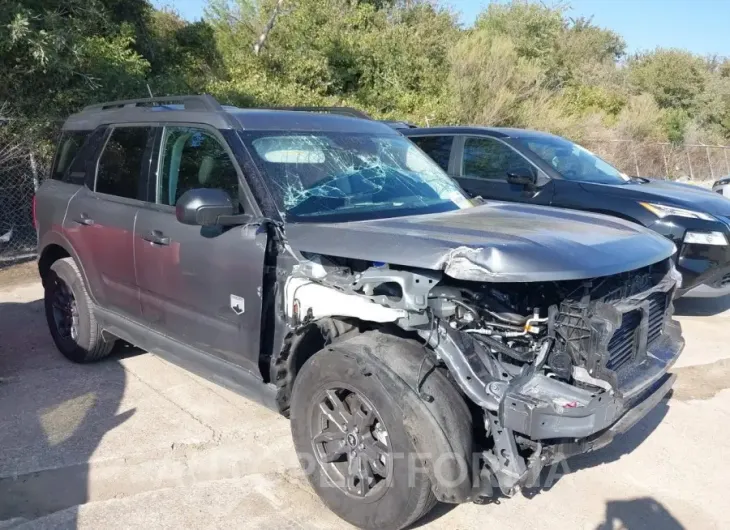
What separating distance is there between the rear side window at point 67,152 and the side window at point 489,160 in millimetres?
4216

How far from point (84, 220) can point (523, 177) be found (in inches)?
167

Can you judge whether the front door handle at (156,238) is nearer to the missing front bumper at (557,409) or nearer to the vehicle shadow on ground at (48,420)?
the vehicle shadow on ground at (48,420)

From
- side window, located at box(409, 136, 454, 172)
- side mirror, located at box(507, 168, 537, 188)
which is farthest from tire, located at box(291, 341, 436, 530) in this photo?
side window, located at box(409, 136, 454, 172)

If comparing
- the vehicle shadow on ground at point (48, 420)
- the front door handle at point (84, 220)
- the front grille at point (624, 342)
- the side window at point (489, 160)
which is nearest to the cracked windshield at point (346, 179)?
the front grille at point (624, 342)

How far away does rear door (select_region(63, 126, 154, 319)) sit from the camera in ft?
14.4

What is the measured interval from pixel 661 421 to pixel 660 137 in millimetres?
24139

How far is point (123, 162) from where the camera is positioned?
4.62 m

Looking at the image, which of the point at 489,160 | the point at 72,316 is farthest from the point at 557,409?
the point at 489,160

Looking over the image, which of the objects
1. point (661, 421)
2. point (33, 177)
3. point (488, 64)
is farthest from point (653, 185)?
point (488, 64)

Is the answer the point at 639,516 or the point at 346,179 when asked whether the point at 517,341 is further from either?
the point at 346,179

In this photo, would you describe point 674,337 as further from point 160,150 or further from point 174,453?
point 160,150

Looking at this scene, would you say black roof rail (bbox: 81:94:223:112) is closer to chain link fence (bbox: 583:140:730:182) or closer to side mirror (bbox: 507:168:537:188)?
side mirror (bbox: 507:168:537:188)

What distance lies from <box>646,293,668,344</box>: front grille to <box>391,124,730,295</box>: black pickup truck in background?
2803 millimetres

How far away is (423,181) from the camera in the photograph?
4336 mm
